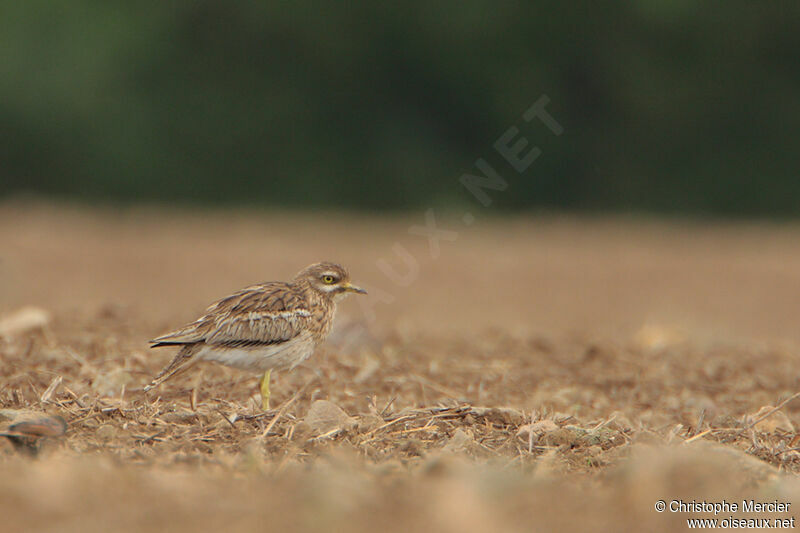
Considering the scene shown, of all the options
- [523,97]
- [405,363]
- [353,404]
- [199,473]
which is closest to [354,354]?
[405,363]

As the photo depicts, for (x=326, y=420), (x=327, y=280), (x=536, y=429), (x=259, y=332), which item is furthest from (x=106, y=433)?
(x=327, y=280)

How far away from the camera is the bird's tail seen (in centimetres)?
681

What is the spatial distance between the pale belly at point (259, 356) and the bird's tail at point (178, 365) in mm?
62

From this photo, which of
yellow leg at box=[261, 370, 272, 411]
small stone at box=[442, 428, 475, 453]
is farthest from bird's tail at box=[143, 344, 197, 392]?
small stone at box=[442, 428, 475, 453]

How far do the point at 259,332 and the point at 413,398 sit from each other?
1081 mm

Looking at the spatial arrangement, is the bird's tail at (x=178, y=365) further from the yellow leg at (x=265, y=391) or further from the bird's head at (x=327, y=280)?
the bird's head at (x=327, y=280)

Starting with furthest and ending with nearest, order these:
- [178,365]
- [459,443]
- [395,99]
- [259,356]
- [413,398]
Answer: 1. [395,99]
2. [413,398]
3. [259,356]
4. [178,365]
5. [459,443]

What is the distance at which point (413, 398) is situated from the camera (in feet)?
24.7

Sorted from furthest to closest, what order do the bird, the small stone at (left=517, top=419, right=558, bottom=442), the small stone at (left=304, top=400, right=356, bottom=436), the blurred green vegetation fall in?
the blurred green vegetation, the bird, the small stone at (left=517, top=419, right=558, bottom=442), the small stone at (left=304, top=400, right=356, bottom=436)

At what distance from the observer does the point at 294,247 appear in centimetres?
1861

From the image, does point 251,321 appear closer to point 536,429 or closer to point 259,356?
point 259,356

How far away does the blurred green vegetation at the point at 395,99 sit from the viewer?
26.6 meters

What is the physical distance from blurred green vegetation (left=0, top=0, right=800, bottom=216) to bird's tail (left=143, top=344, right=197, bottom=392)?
19775 millimetres

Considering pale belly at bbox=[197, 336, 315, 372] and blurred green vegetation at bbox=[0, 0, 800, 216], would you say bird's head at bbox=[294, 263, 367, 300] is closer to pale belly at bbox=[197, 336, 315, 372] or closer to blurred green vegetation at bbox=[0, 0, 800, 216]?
pale belly at bbox=[197, 336, 315, 372]
